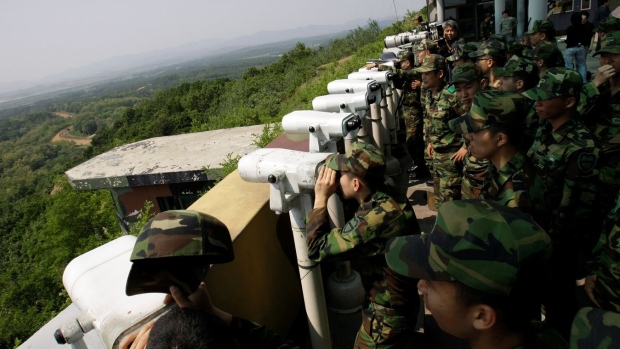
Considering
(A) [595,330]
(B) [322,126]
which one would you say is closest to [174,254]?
(A) [595,330]

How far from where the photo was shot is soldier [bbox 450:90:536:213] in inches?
95.4

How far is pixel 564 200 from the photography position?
2574mm

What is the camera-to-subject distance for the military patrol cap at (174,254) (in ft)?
4.65

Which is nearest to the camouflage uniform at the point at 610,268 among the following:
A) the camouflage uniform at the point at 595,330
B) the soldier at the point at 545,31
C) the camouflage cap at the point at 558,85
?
the camouflage cap at the point at 558,85

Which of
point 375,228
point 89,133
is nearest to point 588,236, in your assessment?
point 375,228

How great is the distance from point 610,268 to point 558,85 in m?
1.30

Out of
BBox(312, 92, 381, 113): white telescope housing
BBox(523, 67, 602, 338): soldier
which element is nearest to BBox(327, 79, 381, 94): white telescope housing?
BBox(312, 92, 381, 113): white telescope housing

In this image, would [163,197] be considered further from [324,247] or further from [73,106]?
[73,106]

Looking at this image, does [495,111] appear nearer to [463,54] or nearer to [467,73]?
[467,73]

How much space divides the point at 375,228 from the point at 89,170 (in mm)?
5435

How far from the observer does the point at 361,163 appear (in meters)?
2.06

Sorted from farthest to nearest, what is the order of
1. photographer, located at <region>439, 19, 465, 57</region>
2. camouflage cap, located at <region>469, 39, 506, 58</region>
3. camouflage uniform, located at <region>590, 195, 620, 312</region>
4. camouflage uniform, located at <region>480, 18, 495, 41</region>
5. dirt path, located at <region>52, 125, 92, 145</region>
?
dirt path, located at <region>52, 125, 92, 145</region>, camouflage uniform, located at <region>480, 18, 495, 41</region>, photographer, located at <region>439, 19, 465, 57</region>, camouflage cap, located at <region>469, 39, 506, 58</region>, camouflage uniform, located at <region>590, 195, 620, 312</region>

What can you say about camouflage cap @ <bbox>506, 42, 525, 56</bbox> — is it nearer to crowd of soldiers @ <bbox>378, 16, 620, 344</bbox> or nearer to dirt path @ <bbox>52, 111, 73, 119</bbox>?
crowd of soldiers @ <bbox>378, 16, 620, 344</bbox>

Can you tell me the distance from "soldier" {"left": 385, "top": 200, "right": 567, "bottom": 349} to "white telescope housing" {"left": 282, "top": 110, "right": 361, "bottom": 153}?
180cm
